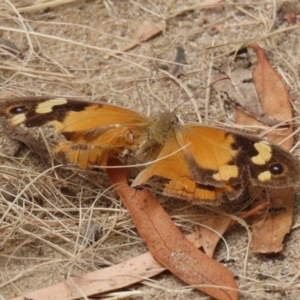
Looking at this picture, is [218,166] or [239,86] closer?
[218,166]

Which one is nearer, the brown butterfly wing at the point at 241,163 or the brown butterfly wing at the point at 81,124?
the brown butterfly wing at the point at 241,163

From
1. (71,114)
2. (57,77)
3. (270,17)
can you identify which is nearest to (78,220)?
(71,114)

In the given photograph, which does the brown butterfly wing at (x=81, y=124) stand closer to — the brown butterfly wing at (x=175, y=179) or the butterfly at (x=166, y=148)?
the butterfly at (x=166, y=148)

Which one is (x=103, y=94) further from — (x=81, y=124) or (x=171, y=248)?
(x=171, y=248)

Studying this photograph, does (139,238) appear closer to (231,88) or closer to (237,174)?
(237,174)

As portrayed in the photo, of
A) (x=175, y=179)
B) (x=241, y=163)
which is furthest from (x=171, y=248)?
(x=241, y=163)

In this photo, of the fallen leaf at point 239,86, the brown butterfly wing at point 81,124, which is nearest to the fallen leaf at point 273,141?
the fallen leaf at point 239,86
